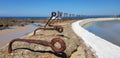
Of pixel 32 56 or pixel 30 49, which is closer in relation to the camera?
pixel 32 56

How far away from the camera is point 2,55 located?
705 cm

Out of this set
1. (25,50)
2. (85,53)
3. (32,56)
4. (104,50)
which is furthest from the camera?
(104,50)

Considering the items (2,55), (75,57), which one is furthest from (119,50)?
(2,55)

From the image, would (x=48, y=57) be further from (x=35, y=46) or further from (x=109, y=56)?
(x=109, y=56)

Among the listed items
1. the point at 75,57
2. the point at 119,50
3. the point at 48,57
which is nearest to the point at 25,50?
the point at 48,57

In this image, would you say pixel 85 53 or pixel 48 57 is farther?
pixel 85 53

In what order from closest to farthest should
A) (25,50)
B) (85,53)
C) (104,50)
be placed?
(25,50) < (85,53) < (104,50)

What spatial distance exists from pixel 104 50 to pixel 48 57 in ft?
7.91

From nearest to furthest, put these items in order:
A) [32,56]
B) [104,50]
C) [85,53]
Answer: [32,56] → [85,53] → [104,50]

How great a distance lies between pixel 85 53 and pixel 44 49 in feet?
4.42

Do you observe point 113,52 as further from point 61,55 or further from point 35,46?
point 35,46

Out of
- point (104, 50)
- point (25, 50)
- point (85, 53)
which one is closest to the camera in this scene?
point (25, 50)

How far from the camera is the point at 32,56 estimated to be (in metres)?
6.89

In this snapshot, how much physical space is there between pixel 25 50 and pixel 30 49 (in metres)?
0.26
